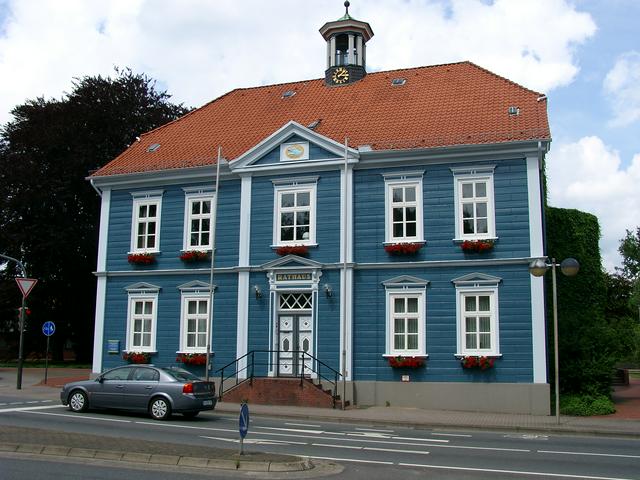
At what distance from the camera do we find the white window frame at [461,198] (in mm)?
22125

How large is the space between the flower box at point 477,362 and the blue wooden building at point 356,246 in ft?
0.16

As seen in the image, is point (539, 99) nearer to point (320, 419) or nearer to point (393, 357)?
point (393, 357)

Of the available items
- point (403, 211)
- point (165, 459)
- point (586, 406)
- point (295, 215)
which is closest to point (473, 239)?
point (403, 211)

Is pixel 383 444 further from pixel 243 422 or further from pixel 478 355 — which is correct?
pixel 478 355

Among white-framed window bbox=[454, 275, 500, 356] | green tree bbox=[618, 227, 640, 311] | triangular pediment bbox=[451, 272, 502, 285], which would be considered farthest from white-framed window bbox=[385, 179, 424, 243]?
green tree bbox=[618, 227, 640, 311]

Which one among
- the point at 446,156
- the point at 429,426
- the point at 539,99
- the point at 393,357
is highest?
the point at 539,99

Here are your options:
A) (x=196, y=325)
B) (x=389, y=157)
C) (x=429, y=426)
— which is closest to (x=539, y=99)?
(x=389, y=157)

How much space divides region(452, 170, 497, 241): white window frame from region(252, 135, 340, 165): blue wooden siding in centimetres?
427

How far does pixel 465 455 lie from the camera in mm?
12734

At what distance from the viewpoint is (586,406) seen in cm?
2084

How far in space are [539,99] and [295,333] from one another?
38.3ft

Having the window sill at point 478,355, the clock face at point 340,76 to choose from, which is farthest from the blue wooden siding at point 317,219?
the clock face at point 340,76

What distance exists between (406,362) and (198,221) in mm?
9244

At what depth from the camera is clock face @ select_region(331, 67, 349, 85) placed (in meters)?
29.6
